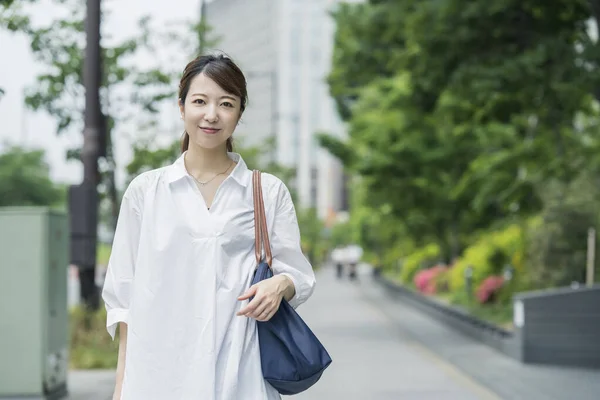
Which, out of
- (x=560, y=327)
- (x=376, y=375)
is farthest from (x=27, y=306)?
(x=560, y=327)

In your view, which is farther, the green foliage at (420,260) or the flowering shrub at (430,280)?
the green foliage at (420,260)

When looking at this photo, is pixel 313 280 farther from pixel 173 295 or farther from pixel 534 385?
pixel 534 385

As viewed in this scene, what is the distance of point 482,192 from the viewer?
21109 millimetres

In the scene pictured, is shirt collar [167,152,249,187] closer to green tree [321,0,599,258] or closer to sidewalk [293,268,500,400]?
sidewalk [293,268,500,400]

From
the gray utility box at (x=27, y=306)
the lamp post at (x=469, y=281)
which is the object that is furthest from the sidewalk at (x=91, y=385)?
the lamp post at (x=469, y=281)

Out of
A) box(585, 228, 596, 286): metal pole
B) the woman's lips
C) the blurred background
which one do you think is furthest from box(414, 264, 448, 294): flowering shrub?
the woman's lips

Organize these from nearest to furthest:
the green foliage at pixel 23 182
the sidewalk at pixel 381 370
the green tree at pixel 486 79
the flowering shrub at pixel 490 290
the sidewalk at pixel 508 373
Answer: the sidewalk at pixel 508 373 → the sidewalk at pixel 381 370 → the green tree at pixel 486 79 → the flowering shrub at pixel 490 290 → the green foliage at pixel 23 182

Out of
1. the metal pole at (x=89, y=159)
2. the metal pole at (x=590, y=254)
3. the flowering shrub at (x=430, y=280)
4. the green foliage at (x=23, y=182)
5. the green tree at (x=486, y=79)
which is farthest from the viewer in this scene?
the green foliage at (x=23, y=182)

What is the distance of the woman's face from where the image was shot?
3.59 metres

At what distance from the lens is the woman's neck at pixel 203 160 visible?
3.65 meters

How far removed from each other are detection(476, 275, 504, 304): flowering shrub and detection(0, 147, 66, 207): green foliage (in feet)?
182

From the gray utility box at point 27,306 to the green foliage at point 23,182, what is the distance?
65.9m

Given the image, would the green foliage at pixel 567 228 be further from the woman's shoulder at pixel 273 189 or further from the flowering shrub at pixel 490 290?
the woman's shoulder at pixel 273 189

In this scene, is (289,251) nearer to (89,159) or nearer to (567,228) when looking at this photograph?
(89,159)
